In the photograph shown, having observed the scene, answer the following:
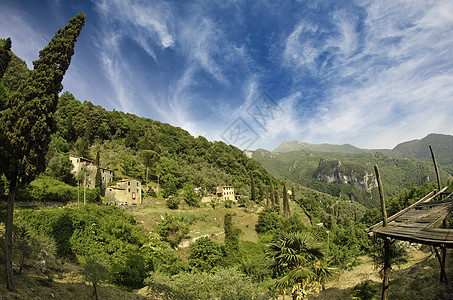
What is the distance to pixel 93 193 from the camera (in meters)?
29.5

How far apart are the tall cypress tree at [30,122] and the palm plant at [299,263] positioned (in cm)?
1168

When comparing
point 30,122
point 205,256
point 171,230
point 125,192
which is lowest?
point 205,256

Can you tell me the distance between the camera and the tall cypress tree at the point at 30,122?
9062 mm

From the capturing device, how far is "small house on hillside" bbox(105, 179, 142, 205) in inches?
1403

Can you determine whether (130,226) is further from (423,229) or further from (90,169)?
(423,229)

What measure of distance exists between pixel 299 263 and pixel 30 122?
1398cm

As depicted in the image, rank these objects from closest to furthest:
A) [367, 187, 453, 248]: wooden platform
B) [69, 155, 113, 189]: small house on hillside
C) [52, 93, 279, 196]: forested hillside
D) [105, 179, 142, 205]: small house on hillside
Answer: [367, 187, 453, 248]: wooden platform < [105, 179, 142, 205]: small house on hillside < [69, 155, 113, 189]: small house on hillside < [52, 93, 279, 196]: forested hillside

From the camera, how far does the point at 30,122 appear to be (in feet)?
31.0

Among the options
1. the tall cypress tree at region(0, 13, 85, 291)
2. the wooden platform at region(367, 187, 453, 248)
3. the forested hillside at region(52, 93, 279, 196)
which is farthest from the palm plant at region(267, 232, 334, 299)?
the forested hillside at region(52, 93, 279, 196)

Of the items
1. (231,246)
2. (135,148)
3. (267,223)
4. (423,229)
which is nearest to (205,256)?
(231,246)

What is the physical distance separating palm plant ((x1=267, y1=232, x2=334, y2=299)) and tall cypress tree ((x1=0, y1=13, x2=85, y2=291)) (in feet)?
38.3

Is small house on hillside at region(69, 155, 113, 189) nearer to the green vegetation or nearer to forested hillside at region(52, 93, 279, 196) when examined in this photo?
the green vegetation

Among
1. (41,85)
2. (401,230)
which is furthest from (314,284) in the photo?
(41,85)

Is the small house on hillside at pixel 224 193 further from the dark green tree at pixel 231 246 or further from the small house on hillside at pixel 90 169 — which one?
the dark green tree at pixel 231 246
